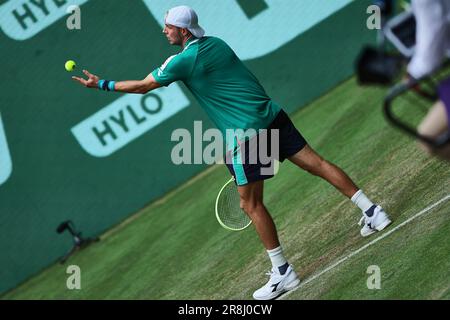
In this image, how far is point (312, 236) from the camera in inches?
332

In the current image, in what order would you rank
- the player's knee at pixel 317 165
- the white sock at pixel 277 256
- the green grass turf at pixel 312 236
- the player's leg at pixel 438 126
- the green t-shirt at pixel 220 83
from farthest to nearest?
the player's knee at pixel 317 165 → the white sock at pixel 277 256 → the green t-shirt at pixel 220 83 → the green grass turf at pixel 312 236 → the player's leg at pixel 438 126

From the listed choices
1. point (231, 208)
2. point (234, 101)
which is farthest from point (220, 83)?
point (231, 208)

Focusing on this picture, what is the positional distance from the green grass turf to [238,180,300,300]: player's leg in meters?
0.15

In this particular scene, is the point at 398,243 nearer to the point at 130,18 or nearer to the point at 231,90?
the point at 231,90

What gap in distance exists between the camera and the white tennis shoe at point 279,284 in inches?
287

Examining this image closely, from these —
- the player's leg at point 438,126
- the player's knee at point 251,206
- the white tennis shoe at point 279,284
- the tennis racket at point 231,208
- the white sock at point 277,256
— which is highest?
the player's leg at point 438,126

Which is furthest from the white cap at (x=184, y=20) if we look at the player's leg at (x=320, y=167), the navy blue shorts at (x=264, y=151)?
the player's leg at (x=320, y=167)

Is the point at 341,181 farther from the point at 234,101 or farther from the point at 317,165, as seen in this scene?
the point at 234,101

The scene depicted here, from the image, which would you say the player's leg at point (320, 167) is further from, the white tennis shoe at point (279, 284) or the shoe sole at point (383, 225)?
the white tennis shoe at point (279, 284)

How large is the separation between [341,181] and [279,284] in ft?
2.96

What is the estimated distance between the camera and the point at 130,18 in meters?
12.3

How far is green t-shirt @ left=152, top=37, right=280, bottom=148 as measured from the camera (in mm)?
7145

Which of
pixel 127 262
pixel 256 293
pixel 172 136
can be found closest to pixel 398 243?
pixel 256 293

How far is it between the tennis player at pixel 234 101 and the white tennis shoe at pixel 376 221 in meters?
0.48
